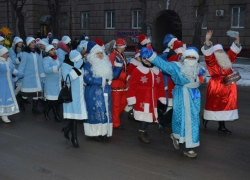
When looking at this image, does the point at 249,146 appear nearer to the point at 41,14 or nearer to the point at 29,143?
the point at 29,143

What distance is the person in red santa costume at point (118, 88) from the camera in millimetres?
7914

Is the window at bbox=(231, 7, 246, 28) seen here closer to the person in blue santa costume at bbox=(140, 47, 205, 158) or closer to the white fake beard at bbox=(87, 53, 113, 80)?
the white fake beard at bbox=(87, 53, 113, 80)

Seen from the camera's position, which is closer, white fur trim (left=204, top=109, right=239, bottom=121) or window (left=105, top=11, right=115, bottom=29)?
white fur trim (left=204, top=109, right=239, bottom=121)


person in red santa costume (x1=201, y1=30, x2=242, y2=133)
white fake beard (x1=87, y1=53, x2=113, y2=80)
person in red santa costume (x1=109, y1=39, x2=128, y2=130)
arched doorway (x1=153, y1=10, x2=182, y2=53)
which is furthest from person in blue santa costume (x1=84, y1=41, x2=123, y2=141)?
arched doorway (x1=153, y1=10, x2=182, y2=53)

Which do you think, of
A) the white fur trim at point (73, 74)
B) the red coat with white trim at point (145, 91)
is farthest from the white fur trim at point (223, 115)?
the white fur trim at point (73, 74)

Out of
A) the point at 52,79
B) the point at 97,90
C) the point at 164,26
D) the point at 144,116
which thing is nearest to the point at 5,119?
the point at 52,79

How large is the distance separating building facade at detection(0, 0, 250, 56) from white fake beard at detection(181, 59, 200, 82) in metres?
17.6

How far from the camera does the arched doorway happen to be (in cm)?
2665

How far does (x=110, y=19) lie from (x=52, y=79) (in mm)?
20788

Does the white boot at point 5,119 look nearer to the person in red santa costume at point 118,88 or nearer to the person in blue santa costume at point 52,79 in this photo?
the person in blue santa costume at point 52,79

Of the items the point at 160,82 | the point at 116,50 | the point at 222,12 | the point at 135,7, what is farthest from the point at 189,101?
the point at 135,7

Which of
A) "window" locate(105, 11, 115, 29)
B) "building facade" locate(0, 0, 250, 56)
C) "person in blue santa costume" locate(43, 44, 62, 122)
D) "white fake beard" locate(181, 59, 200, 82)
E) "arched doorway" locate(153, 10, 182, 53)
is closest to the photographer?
"white fake beard" locate(181, 59, 200, 82)

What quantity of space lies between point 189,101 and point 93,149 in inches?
73.5

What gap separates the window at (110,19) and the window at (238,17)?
968 cm
